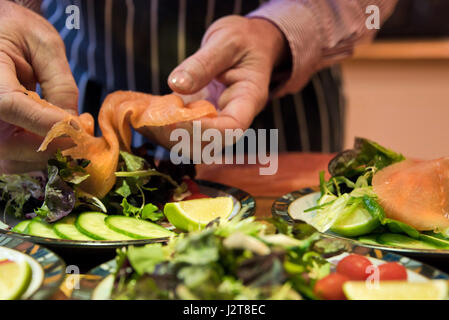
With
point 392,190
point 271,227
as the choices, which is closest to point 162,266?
point 271,227

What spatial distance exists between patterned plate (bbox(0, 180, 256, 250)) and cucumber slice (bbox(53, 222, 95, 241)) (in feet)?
0.20

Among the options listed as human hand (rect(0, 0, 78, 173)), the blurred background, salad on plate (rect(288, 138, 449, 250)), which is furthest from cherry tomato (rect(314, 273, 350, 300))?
the blurred background

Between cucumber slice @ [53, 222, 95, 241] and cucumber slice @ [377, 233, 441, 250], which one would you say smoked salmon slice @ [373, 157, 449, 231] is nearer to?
cucumber slice @ [377, 233, 441, 250]

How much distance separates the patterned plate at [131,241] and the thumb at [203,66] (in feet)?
0.87

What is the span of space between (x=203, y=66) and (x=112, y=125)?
0.87 ft

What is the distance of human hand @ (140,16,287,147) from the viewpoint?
4.17ft

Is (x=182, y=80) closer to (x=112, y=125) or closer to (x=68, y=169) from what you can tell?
(x=112, y=125)

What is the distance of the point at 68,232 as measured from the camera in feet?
3.32

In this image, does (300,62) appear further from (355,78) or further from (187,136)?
(355,78)

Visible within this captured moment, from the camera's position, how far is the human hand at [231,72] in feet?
4.17

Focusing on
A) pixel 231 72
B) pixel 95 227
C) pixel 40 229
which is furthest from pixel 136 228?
pixel 231 72

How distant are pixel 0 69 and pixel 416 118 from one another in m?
4.01

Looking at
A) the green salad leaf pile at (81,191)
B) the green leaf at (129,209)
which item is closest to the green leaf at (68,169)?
the green salad leaf pile at (81,191)

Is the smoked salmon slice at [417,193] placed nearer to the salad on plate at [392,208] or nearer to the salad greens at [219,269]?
the salad on plate at [392,208]
